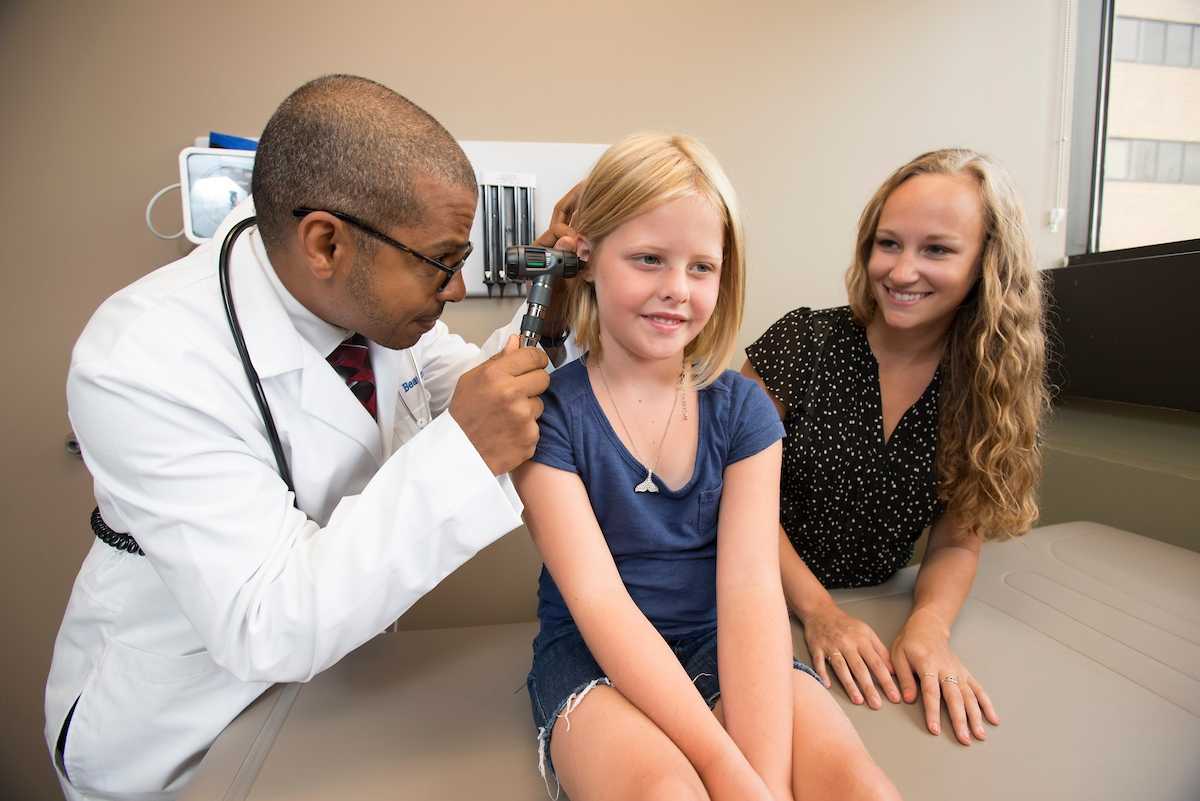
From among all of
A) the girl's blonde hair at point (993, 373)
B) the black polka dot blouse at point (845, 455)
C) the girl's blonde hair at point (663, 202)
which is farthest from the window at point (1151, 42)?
the girl's blonde hair at point (663, 202)

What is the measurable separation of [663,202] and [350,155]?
1.42ft

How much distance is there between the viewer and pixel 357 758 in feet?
2.77

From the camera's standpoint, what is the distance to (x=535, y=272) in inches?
35.3

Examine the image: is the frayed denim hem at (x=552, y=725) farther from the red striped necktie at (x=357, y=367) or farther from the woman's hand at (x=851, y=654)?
the red striped necktie at (x=357, y=367)

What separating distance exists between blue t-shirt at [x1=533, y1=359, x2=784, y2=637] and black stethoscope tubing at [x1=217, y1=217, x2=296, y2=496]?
0.36 meters

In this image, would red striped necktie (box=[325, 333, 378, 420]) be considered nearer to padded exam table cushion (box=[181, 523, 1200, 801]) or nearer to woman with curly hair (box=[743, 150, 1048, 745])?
padded exam table cushion (box=[181, 523, 1200, 801])

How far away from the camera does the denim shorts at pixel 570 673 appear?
81cm

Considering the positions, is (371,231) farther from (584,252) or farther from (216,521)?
(216,521)

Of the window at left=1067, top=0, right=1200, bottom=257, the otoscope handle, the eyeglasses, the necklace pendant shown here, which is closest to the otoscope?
the otoscope handle

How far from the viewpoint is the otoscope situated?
0.89 m

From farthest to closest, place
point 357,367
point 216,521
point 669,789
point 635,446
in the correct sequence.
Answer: point 357,367, point 635,446, point 216,521, point 669,789

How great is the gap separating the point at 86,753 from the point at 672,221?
114 centimetres

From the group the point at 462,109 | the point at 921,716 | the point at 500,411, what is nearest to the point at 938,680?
the point at 921,716

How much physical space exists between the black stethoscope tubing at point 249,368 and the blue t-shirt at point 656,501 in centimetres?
36
